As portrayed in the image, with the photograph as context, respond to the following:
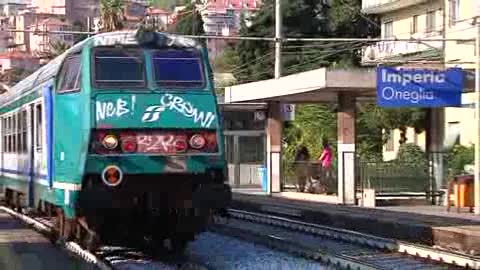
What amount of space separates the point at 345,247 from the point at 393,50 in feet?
104

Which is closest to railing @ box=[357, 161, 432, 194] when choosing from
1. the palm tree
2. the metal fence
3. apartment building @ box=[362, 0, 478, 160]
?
the metal fence

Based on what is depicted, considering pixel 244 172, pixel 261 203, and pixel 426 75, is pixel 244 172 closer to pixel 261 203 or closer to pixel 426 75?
pixel 261 203

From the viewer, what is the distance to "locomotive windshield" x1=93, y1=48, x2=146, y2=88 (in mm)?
12688

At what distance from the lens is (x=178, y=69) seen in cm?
1311

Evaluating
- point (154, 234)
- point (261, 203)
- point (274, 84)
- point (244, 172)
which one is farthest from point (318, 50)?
point (154, 234)

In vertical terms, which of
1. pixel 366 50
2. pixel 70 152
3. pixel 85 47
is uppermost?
pixel 366 50

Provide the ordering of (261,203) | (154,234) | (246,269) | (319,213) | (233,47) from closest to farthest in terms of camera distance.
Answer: (246,269), (154,234), (319,213), (261,203), (233,47)

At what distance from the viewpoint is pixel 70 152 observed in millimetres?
12695

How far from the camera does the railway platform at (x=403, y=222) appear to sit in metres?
15.5

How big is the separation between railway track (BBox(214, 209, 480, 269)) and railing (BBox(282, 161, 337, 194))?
7030 mm

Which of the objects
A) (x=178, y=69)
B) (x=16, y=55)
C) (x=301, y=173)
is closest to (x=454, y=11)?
(x=301, y=173)

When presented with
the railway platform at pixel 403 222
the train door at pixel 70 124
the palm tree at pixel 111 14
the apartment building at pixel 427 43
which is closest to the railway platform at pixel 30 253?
the train door at pixel 70 124

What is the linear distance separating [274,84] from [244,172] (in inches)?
378

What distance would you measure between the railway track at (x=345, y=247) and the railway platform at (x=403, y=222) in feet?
2.72
